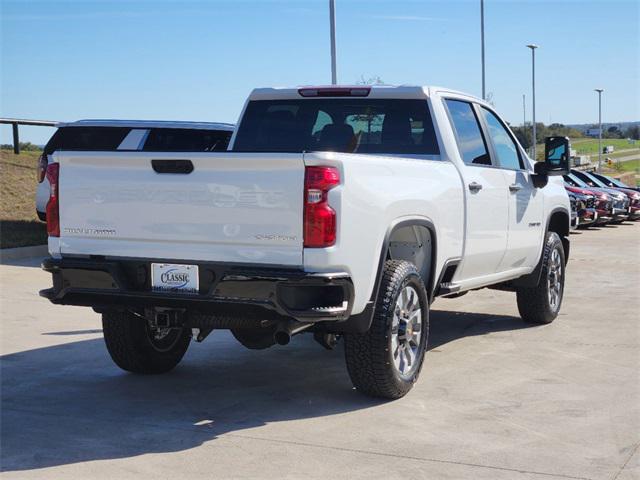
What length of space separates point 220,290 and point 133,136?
31.5 feet

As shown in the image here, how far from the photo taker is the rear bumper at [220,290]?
564 cm

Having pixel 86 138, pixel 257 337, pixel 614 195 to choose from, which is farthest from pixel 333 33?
pixel 257 337

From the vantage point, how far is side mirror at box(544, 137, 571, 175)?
8.98 metres

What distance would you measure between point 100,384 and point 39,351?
52.6 inches

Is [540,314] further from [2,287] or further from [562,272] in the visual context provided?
[2,287]

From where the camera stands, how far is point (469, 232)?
24.9ft

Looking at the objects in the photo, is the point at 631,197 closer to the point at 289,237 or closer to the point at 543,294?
the point at 543,294

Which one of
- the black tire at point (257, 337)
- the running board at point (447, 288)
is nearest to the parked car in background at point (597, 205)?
the running board at point (447, 288)

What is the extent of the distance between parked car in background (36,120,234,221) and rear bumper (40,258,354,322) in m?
7.81

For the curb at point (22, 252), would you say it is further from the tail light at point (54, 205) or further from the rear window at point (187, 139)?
the tail light at point (54, 205)

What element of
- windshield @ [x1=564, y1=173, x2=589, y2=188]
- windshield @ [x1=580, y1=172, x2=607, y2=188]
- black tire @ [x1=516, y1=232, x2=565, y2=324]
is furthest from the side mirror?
windshield @ [x1=580, y1=172, x2=607, y2=188]

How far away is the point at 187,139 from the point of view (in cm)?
1479

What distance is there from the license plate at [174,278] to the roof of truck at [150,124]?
27.3ft

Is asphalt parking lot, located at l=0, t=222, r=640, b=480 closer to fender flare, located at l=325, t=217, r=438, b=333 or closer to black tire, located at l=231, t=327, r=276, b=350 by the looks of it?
black tire, located at l=231, t=327, r=276, b=350
